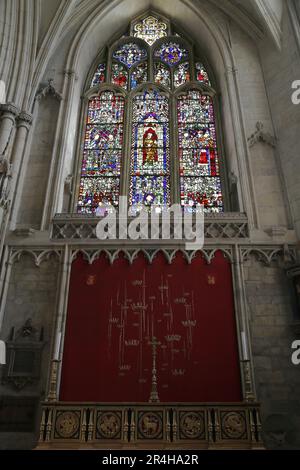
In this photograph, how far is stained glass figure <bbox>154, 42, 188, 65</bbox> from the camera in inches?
539

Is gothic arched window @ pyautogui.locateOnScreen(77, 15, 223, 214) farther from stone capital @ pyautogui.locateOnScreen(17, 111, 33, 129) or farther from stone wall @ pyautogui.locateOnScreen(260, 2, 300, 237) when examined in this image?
stone capital @ pyautogui.locateOnScreen(17, 111, 33, 129)

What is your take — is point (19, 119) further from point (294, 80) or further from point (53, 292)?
point (294, 80)

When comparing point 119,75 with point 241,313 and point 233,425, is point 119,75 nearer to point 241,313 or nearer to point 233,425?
point 241,313

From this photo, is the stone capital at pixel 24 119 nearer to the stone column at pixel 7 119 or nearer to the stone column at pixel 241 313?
the stone column at pixel 7 119

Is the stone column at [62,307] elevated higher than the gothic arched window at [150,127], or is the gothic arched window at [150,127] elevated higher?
the gothic arched window at [150,127]

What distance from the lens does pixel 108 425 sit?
20.8ft

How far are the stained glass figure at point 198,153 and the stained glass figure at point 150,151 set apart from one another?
43 cm

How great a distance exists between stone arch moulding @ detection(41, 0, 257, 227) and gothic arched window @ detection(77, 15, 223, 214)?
1.29 ft

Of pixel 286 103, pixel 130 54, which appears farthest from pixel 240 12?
pixel 286 103

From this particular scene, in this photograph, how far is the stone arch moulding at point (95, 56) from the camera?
10281mm

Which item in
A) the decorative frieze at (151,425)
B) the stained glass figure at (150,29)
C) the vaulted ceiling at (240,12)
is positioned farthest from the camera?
the stained glass figure at (150,29)

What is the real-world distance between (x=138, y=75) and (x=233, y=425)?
1055 cm

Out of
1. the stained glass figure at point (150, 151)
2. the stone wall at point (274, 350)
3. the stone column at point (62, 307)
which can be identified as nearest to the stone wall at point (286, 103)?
the stone wall at point (274, 350)
